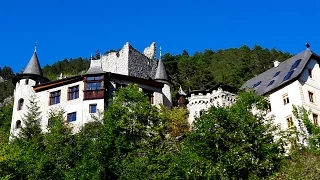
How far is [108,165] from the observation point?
30.3 m

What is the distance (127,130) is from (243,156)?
9.82 metres

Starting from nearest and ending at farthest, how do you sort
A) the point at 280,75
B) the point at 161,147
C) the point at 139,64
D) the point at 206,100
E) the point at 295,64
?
the point at 161,147 → the point at 295,64 → the point at 280,75 → the point at 206,100 → the point at 139,64

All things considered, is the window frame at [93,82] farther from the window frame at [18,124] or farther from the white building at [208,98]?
the white building at [208,98]

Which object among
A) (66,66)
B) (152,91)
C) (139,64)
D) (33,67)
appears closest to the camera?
(152,91)

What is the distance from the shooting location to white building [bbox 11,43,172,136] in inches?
1649

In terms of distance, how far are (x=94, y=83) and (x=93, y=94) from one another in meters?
1.20

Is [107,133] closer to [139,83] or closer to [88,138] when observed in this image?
[88,138]

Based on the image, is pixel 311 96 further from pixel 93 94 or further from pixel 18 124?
pixel 18 124

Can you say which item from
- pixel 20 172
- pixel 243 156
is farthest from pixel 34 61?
pixel 243 156

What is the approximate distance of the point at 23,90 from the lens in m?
46.2

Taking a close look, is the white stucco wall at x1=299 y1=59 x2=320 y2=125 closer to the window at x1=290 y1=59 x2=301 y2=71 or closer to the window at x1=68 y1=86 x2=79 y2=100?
the window at x1=290 y1=59 x2=301 y2=71

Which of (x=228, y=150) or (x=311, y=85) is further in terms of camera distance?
(x=311, y=85)

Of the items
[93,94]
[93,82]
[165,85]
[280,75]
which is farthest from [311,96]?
[93,82]

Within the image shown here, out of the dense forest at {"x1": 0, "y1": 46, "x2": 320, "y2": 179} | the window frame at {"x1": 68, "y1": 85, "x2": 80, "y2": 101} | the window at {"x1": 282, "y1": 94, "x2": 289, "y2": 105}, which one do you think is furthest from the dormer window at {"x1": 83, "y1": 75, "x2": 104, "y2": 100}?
the window at {"x1": 282, "y1": 94, "x2": 289, "y2": 105}
